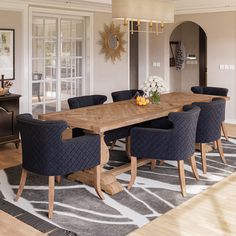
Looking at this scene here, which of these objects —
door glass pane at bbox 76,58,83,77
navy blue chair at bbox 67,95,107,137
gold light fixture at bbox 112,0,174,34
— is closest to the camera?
gold light fixture at bbox 112,0,174,34

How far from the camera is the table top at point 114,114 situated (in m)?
3.87

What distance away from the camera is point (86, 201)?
3.79 metres

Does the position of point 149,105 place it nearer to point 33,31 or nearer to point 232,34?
point 33,31

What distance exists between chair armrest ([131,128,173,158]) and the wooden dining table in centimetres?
17

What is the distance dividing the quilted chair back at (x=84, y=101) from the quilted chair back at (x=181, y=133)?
1764 mm

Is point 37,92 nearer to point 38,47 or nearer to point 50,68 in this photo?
point 50,68

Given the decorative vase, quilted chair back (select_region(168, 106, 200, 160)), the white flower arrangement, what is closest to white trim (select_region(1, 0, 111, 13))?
the white flower arrangement

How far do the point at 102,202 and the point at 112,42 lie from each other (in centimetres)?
483

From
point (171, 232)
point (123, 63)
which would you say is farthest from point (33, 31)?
point (171, 232)

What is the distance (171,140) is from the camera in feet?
12.8

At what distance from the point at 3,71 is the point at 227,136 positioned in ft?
12.9

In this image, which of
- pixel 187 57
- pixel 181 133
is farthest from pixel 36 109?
pixel 187 57

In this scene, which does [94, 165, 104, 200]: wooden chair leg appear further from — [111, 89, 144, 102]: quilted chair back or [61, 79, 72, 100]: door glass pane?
[61, 79, 72, 100]: door glass pane

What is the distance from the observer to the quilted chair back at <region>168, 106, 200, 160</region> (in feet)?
12.6
